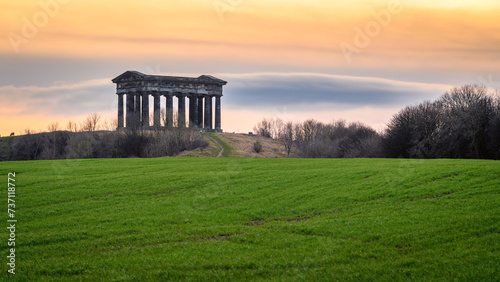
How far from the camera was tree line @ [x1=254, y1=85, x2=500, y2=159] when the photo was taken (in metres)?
76.1

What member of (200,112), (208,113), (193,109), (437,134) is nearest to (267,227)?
(437,134)

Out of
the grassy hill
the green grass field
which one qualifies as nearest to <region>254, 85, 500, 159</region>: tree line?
the grassy hill

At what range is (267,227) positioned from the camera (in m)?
24.1

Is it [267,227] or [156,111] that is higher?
[156,111]

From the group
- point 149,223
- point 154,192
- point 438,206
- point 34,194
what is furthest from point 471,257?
point 34,194

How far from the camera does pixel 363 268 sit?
55.1ft

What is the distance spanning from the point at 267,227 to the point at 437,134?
2566 inches

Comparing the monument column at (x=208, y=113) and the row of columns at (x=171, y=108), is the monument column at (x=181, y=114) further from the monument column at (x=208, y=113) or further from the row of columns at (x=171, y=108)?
the monument column at (x=208, y=113)

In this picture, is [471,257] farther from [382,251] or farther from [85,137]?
[85,137]

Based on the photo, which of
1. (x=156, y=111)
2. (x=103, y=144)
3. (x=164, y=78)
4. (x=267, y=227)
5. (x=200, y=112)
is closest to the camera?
(x=267, y=227)

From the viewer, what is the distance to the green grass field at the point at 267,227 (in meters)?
17.2

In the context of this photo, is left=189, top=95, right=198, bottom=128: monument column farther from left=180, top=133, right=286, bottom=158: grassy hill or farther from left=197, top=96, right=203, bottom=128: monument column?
left=180, top=133, right=286, bottom=158: grassy hill

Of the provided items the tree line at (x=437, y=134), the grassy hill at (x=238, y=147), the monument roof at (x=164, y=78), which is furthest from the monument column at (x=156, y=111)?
the tree line at (x=437, y=134)

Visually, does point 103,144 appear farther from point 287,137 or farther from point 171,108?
point 287,137
